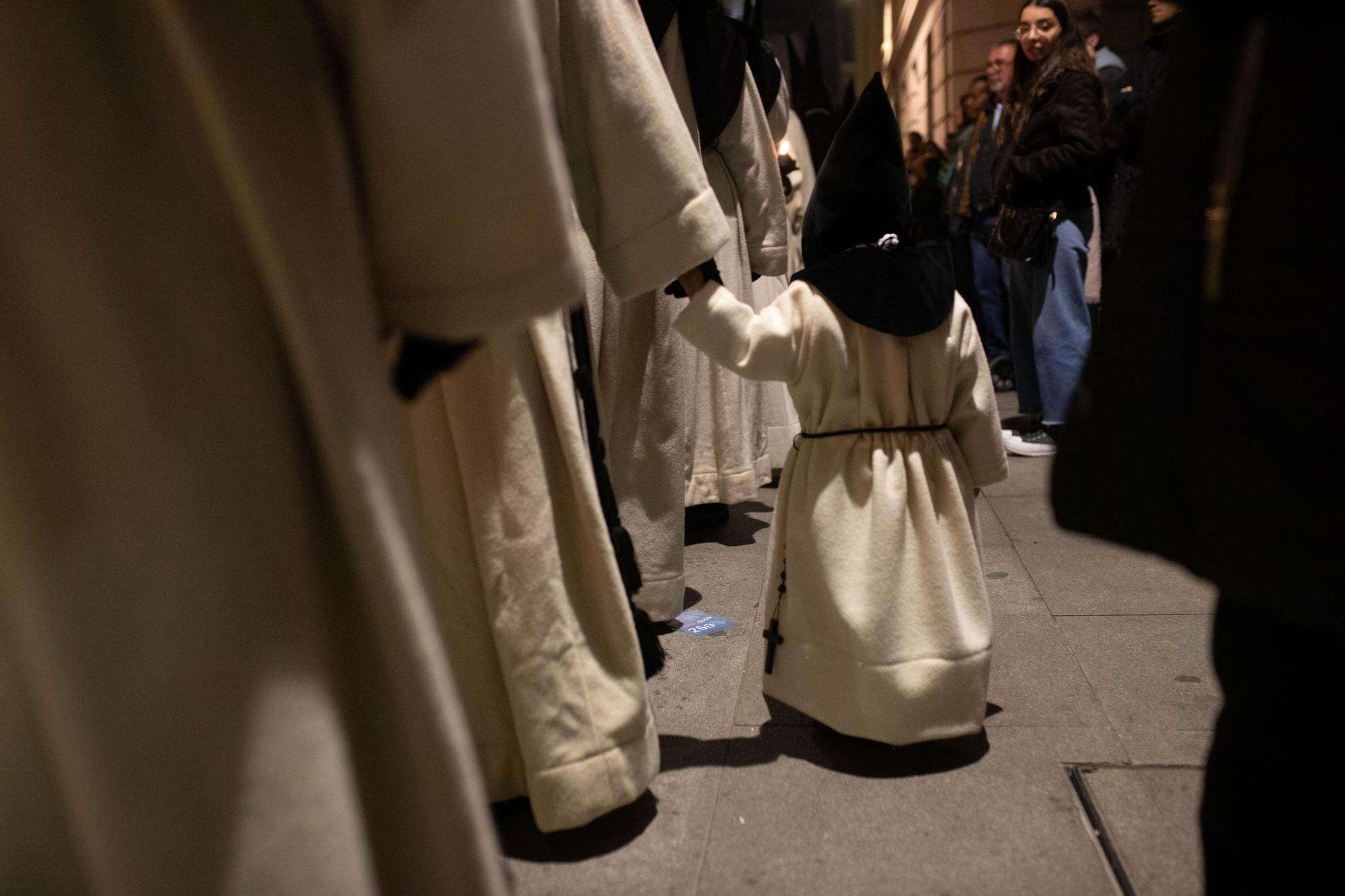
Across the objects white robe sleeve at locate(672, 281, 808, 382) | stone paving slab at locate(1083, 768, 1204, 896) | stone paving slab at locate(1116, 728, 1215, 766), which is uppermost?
white robe sleeve at locate(672, 281, 808, 382)

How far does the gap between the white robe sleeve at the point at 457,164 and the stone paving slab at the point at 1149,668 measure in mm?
1832

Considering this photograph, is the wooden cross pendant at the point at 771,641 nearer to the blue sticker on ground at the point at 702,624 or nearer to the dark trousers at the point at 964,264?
the blue sticker on ground at the point at 702,624

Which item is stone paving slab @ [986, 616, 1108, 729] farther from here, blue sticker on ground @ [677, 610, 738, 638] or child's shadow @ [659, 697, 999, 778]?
blue sticker on ground @ [677, 610, 738, 638]

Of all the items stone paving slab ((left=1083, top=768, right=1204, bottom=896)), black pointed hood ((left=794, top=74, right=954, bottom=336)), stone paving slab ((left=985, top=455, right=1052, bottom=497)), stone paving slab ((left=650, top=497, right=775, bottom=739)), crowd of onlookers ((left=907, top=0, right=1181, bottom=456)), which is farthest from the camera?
crowd of onlookers ((left=907, top=0, right=1181, bottom=456))

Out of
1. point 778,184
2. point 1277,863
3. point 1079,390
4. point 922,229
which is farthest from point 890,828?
point 922,229

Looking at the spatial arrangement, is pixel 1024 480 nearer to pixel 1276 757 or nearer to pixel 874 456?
pixel 874 456

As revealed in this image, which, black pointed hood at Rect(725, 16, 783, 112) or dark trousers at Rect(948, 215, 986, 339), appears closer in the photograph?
black pointed hood at Rect(725, 16, 783, 112)

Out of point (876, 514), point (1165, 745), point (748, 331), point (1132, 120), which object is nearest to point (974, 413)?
point (876, 514)

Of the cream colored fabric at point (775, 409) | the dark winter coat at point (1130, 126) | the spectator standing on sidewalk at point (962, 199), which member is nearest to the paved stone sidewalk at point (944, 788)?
the cream colored fabric at point (775, 409)

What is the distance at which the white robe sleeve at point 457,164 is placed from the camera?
2.98 ft

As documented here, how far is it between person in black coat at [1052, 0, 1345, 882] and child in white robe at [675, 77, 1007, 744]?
1036 millimetres

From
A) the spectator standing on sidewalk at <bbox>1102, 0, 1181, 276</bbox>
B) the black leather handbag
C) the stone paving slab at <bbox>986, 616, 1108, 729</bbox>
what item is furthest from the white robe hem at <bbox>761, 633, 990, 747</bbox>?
the spectator standing on sidewalk at <bbox>1102, 0, 1181, 276</bbox>

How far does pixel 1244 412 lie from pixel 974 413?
136cm

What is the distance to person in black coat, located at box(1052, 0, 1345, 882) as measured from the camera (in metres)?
0.98
